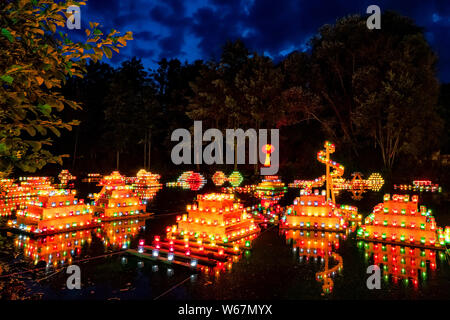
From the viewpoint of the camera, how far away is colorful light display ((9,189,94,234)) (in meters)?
9.40

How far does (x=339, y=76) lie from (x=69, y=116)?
33894 millimetres

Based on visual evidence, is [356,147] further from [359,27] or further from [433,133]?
[359,27]

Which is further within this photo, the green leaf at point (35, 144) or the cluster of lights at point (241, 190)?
the cluster of lights at point (241, 190)

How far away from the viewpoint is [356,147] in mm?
30125

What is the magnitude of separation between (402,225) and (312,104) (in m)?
21.8

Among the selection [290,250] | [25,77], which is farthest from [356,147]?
[25,77]

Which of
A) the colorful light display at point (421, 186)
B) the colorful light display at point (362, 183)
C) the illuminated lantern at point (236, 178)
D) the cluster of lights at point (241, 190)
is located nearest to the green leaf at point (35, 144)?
the cluster of lights at point (241, 190)

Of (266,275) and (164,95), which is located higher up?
(164,95)

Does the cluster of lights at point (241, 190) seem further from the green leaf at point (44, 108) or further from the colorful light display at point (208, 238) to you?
the green leaf at point (44, 108)

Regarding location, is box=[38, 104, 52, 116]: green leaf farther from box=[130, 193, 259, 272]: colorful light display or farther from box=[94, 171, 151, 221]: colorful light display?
box=[94, 171, 151, 221]: colorful light display

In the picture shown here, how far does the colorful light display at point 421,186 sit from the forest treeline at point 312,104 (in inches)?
37.5

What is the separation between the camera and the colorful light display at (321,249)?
6129mm

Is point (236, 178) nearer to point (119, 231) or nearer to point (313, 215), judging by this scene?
point (313, 215)

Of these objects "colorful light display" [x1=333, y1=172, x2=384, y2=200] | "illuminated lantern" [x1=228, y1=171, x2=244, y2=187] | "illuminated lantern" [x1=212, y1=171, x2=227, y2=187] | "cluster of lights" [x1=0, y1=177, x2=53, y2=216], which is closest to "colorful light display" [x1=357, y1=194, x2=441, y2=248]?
"cluster of lights" [x1=0, y1=177, x2=53, y2=216]
